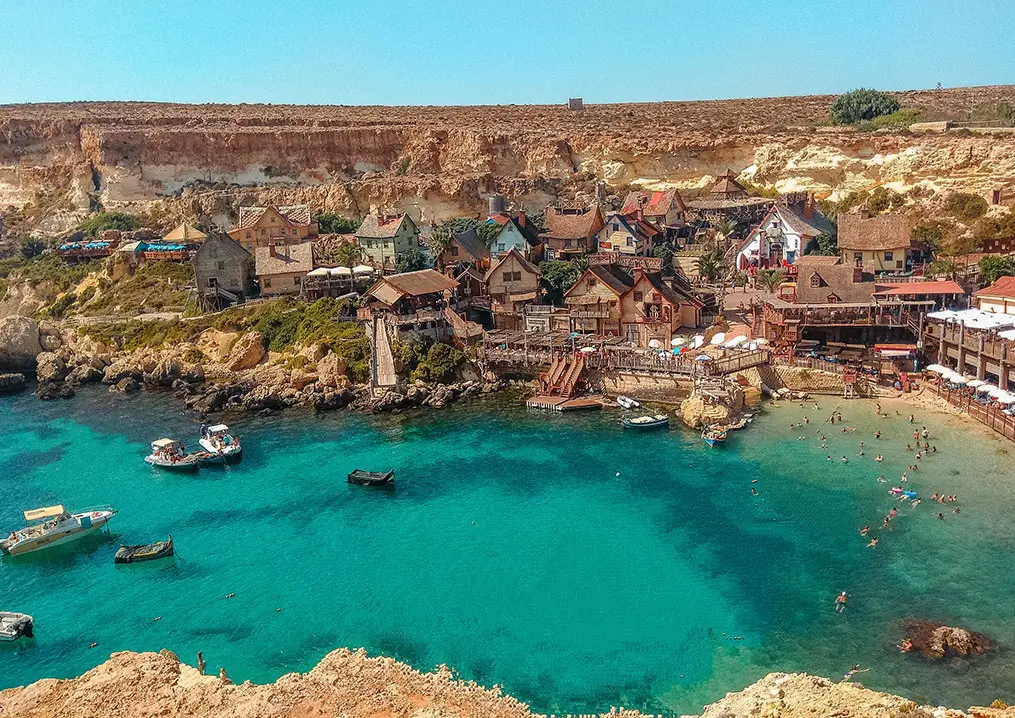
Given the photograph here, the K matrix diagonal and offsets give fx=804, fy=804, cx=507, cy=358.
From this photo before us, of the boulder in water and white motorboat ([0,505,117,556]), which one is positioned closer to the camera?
white motorboat ([0,505,117,556])

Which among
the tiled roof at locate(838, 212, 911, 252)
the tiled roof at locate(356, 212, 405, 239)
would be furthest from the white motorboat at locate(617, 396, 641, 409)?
the tiled roof at locate(356, 212, 405, 239)

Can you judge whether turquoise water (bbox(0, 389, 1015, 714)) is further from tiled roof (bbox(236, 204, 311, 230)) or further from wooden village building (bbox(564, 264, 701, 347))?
tiled roof (bbox(236, 204, 311, 230))

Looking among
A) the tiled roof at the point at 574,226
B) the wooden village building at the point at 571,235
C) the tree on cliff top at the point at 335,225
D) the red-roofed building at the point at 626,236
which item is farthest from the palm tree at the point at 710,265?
the tree on cliff top at the point at 335,225

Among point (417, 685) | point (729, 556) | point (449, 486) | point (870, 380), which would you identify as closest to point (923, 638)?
point (729, 556)

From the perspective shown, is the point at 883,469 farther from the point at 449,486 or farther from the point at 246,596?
the point at 246,596

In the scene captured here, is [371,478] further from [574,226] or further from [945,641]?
[574,226]

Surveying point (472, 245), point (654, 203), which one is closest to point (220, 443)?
point (472, 245)

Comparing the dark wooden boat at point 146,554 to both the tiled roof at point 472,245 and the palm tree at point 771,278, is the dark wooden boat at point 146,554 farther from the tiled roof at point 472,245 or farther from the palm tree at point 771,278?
the palm tree at point 771,278
